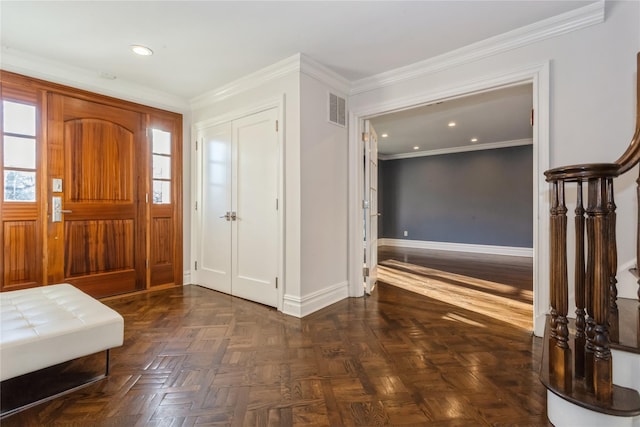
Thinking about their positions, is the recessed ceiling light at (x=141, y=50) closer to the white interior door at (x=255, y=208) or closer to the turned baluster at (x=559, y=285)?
the white interior door at (x=255, y=208)

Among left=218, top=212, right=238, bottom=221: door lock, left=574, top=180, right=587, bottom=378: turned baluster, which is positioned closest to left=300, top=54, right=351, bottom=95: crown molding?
left=218, top=212, right=238, bottom=221: door lock

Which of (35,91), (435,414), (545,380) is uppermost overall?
(35,91)

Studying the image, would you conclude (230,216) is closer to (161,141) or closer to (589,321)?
(161,141)

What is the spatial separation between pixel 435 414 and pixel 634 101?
2.35 m

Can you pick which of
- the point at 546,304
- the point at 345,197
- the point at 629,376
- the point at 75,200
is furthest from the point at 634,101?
the point at 75,200

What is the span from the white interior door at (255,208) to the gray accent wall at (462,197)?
5.36 meters

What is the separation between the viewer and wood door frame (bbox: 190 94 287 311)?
9.68ft

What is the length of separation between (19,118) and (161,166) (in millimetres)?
1283

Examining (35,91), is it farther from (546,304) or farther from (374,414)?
(546,304)

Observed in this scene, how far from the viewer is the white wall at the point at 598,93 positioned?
6.74ft

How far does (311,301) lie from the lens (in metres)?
2.93

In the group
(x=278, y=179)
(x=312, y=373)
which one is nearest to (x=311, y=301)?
(x=312, y=373)

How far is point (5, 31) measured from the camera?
2396mm

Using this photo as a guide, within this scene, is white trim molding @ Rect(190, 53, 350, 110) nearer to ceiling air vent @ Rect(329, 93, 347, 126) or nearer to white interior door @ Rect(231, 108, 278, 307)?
ceiling air vent @ Rect(329, 93, 347, 126)
